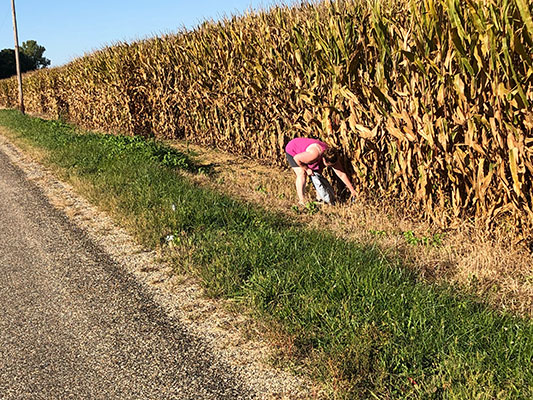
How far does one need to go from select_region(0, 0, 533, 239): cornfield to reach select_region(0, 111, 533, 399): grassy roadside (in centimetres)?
132

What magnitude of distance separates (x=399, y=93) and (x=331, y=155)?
1595 mm

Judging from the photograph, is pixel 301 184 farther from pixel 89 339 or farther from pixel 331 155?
pixel 89 339

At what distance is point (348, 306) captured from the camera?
12.3 feet

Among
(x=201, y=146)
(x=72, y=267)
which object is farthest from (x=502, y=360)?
(x=201, y=146)

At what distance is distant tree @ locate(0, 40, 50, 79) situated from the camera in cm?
7288

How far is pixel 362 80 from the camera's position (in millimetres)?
6453

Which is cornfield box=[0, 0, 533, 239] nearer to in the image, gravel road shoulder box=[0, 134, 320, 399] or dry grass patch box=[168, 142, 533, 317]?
dry grass patch box=[168, 142, 533, 317]

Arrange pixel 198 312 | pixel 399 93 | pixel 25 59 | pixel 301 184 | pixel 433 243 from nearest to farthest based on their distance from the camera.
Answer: pixel 198 312 → pixel 433 243 → pixel 399 93 → pixel 301 184 → pixel 25 59

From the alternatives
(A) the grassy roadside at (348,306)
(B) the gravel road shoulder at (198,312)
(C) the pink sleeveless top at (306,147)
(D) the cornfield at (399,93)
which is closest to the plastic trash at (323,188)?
(C) the pink sleeveless top at (306,147)

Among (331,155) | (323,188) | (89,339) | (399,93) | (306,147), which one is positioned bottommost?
(89,339)

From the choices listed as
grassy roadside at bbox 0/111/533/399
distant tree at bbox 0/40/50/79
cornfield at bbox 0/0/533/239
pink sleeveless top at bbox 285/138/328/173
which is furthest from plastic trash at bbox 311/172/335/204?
distant tree at bbox 0/40/50/79

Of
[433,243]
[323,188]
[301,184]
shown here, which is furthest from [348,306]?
[301,184]

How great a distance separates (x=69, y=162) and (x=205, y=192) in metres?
4.29

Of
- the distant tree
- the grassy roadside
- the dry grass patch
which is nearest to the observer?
the grassy roadside
